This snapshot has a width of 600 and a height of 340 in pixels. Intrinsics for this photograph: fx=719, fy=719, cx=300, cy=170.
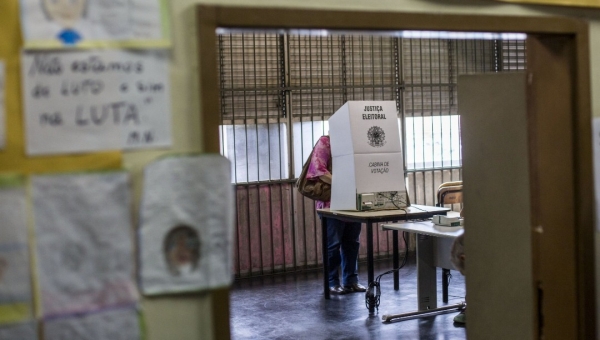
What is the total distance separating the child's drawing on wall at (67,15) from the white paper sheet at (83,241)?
1.05 feet

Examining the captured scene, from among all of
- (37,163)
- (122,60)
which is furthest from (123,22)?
(37,163)

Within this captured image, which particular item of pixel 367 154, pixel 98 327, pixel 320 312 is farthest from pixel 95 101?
pixel 320 312

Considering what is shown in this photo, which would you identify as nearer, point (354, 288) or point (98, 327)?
point (98, 327)

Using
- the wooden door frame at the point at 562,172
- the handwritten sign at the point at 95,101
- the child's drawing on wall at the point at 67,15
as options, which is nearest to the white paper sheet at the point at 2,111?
the handwritten sign at the point at 95,101

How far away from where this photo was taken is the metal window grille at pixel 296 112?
7.48 m

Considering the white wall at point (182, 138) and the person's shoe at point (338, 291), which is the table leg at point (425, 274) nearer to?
the person's shoe at point (338, 291)

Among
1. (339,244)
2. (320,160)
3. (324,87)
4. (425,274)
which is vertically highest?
(324,87)

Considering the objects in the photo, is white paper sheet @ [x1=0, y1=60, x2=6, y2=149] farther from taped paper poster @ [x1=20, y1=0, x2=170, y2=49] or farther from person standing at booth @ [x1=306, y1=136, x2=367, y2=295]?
person standing at booth @ [x1=306, y1=136, x2=367, y2=295]

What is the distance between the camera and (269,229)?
7.54m

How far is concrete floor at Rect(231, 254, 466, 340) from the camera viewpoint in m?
5.16

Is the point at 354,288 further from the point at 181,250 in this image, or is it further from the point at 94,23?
the point at 94,23

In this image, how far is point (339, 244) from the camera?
626cm

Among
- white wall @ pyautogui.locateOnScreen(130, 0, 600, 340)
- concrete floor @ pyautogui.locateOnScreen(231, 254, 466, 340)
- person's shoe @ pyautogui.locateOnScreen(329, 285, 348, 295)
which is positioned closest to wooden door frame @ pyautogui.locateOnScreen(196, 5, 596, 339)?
white wall @ pyautogui.locateOnScreen(130, 0, 600, 340)

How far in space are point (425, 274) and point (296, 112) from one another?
2.77 meters
